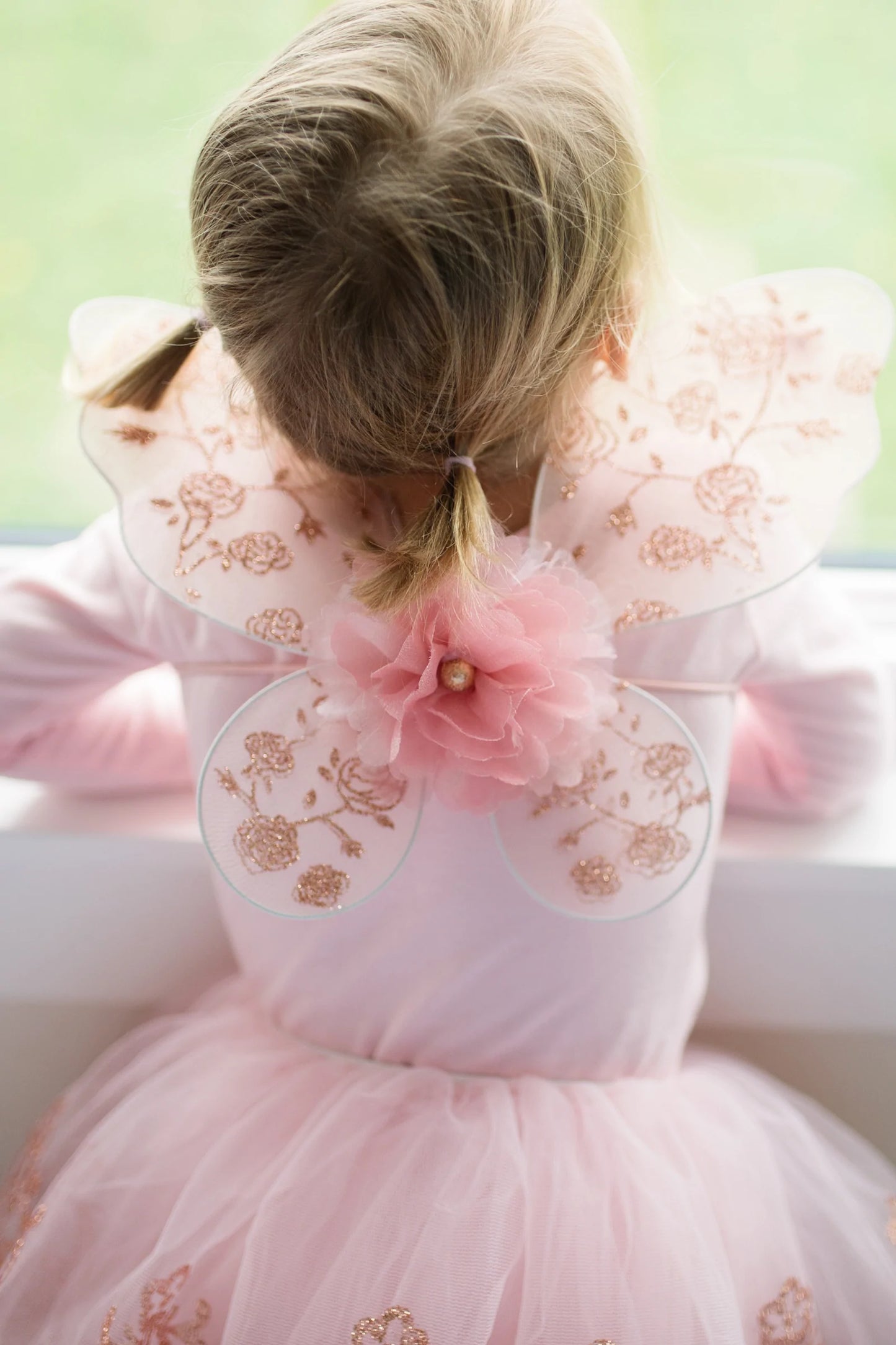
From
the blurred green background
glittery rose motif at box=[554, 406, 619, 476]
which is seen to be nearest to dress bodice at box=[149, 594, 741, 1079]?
glittery rose motif at box=[554, 406, 619, 476]

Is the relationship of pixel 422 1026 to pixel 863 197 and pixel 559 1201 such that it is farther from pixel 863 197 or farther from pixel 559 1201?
pixel 863 197

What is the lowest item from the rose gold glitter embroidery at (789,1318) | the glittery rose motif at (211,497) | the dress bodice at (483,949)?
the rose gold glitter embroidery at (789,1318)

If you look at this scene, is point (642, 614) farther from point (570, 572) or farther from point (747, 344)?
point (747, 344)

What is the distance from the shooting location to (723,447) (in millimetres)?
623

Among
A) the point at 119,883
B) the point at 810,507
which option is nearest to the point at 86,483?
the point at 119,883

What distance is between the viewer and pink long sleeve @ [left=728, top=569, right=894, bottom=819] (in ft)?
2.23

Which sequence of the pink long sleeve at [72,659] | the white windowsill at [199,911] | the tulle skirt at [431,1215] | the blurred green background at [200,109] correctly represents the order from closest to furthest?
the tulle skirt at [431,1215]
the pink long sleeve at [72,659]
the white windowsill at [199,911]
the blurred green background at [200,109]

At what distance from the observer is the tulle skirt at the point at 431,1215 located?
0.58 m

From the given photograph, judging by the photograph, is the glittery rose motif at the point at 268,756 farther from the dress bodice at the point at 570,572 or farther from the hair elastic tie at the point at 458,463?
the hair elastic tie at the point at 458,463

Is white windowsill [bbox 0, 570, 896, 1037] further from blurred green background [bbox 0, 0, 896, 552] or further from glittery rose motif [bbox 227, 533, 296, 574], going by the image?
blurred green background [bbox 0, 0, 896, 552]

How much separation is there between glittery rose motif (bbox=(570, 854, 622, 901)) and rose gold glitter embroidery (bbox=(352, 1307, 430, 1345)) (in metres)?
0.24

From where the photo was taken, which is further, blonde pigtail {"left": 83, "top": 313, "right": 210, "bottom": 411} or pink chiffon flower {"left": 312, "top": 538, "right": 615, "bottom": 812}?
blonde pigtail {"left": 83, "top": 313, "right": 210, "bottom": 411}

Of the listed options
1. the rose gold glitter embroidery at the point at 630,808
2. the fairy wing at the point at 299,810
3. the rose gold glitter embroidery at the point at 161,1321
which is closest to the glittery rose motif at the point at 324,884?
the fairy wing at the point at 299,810

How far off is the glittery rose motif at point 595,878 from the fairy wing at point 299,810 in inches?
3.8
